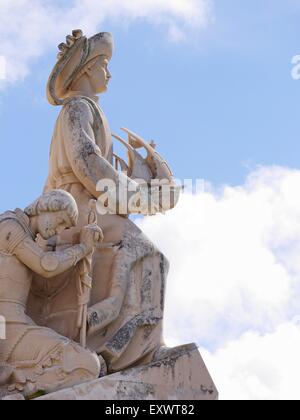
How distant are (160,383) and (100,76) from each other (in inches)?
121

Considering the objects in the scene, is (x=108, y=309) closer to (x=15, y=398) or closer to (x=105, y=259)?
(x=105, y=259)

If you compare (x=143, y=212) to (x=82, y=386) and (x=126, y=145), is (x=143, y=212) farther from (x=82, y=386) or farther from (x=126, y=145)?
(x=82, y=386)

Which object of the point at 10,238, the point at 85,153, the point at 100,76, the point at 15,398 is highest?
the point at 100,76

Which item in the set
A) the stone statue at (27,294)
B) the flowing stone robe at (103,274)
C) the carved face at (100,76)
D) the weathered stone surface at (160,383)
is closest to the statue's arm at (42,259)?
the stone statue at (27,294)

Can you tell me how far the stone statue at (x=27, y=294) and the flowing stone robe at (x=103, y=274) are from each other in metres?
0.30

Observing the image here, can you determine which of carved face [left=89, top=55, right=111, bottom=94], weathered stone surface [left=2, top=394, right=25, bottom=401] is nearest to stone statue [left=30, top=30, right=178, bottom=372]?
carved face [left=89, top=55, right=111, bottom=94]

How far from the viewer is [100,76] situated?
9.87m

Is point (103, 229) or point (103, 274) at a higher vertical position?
point (103, 229)

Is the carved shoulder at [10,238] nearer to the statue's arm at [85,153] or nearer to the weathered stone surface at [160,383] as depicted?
the statue's arm at [85,153]

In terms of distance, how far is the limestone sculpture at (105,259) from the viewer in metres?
8.45

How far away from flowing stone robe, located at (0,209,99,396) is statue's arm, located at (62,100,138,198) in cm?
95

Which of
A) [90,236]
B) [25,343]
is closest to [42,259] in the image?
[90,236]

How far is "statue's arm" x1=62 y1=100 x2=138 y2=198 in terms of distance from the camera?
30.4 ft
